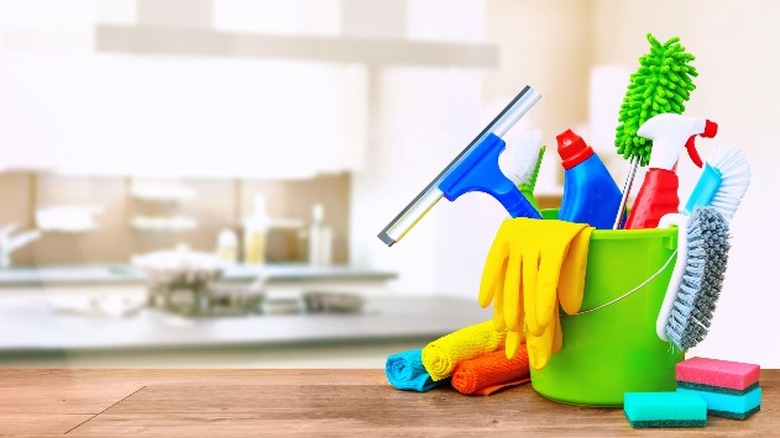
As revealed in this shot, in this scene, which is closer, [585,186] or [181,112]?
[585,186]

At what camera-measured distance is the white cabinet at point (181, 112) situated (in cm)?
246

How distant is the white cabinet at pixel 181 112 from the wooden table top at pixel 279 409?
66.4 inches

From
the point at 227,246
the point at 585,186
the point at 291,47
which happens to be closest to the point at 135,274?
the point at 227,246

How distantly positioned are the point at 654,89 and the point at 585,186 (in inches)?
4.5

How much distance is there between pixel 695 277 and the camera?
0.69 metres

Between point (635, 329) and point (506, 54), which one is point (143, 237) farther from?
point (635, 329)

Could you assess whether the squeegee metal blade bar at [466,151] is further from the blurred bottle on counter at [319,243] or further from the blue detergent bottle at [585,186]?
the blurred bottle on counter at [319,243]

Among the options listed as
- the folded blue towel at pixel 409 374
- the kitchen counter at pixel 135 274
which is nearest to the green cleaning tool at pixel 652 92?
the folded blue towel at pixel 409 374

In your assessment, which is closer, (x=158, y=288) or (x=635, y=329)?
(x=635, y=329)

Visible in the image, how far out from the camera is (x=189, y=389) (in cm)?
83

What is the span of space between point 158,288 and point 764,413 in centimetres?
194

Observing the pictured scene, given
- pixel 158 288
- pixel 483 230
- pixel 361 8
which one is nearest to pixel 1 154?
pixel 158 288

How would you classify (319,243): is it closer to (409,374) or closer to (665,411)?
(409,374)

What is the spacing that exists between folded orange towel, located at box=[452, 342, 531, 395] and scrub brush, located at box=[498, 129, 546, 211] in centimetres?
16
